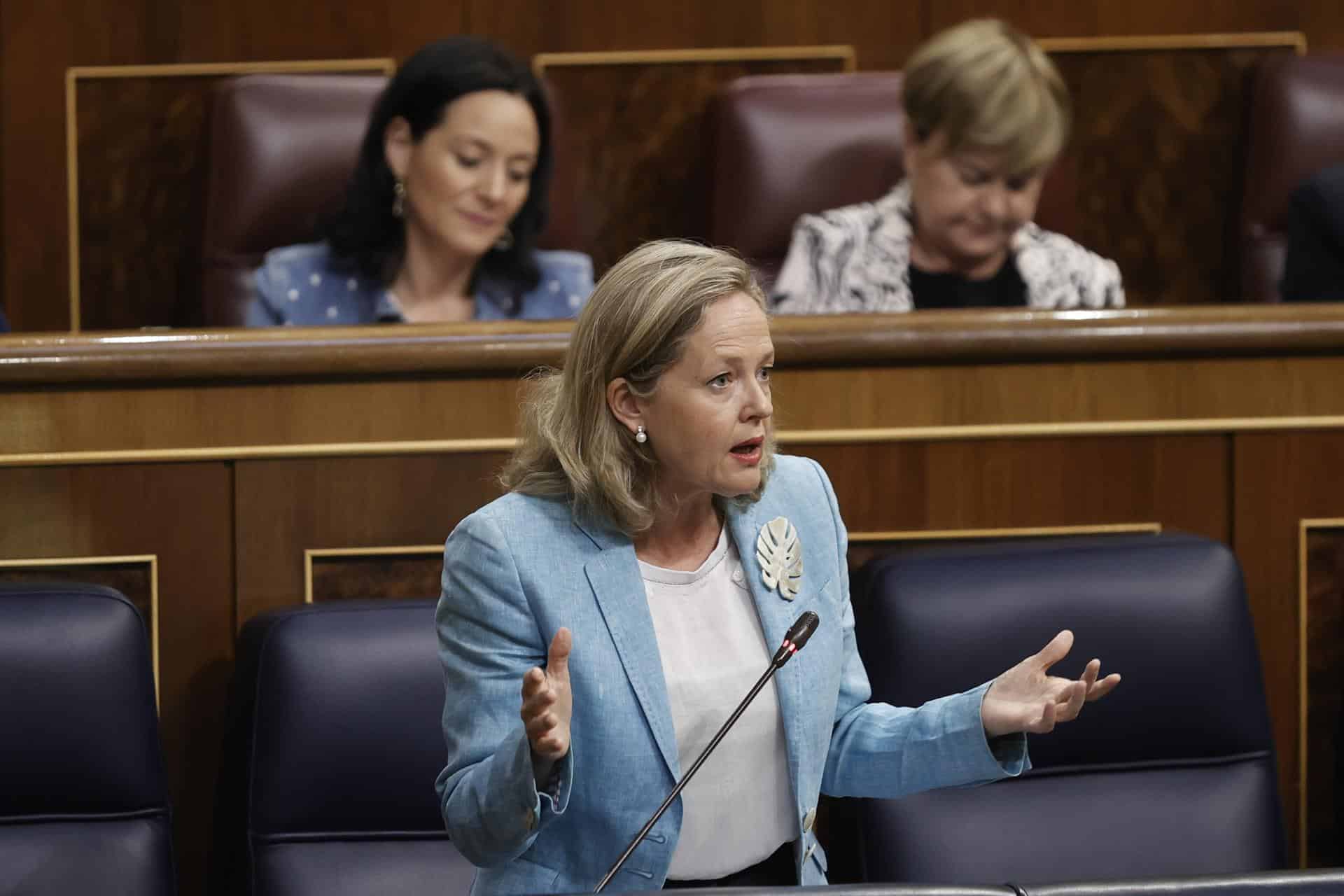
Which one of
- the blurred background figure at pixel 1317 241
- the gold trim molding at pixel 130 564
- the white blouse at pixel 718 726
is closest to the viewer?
the white blouse at pixel 718 726

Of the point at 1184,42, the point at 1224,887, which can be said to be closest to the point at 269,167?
the point at 1184,42

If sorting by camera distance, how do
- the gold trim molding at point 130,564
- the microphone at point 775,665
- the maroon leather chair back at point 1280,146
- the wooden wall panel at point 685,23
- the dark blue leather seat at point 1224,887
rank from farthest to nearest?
the wooden wall panel at point 685,23, the maroon leather chair back at point 1280,146, the gold trim molding at point 130,564, the microphone at point 775,665, the dark blue leather seat at point 1224,887

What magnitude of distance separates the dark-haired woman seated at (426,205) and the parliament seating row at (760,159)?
0.28 ft

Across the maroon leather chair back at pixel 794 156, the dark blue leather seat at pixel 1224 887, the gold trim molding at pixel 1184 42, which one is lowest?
the dark blue leather seat at pixel 1224 887

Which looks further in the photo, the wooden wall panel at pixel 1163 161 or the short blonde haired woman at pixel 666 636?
the wooden wall panel at pixel 1163 161

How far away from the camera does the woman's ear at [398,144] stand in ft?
5.26

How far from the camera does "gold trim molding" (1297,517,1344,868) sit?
1183 millimetres

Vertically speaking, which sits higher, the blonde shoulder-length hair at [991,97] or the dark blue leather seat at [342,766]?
the blonde shoulder-length hair at [991,97]

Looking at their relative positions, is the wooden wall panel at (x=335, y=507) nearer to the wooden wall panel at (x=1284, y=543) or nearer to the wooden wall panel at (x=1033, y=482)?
the wooden wall panel at (x=1033, y=482)

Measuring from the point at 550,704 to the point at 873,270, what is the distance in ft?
3.18

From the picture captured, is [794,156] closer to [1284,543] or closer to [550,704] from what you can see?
[1284,543]

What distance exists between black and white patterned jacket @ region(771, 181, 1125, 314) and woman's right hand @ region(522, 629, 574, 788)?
3.01 feet

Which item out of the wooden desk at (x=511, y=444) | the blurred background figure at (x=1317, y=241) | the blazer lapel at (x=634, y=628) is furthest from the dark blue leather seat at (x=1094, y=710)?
the blurred background figure at (x=1317, y=241)

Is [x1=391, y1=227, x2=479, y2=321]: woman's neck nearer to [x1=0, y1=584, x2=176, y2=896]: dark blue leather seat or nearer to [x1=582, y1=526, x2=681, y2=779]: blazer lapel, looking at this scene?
[x1=0, y1=584, x2=176, y2=896]: dark blue leather seat
